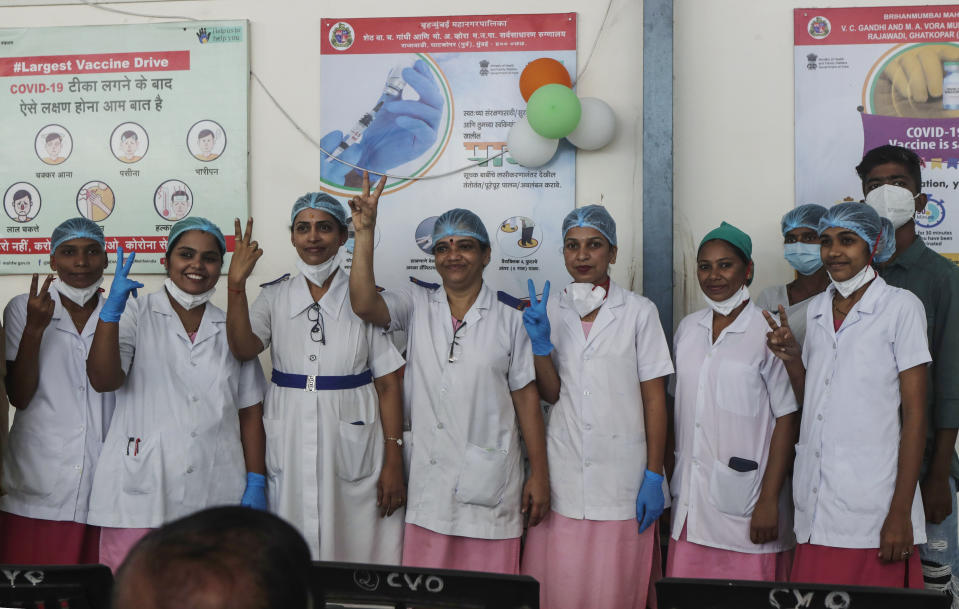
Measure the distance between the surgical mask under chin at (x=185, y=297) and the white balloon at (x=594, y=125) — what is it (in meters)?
1.63

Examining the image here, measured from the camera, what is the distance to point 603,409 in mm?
2559

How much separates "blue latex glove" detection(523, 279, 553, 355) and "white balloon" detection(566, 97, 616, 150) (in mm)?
1039

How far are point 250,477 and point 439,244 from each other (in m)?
0.96

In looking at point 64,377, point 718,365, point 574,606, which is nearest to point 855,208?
point 718,365

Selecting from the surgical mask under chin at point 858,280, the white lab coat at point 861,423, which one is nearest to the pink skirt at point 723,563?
the white lab coat at point 861,423

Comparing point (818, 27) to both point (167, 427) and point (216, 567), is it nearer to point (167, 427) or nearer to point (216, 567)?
point (167, 427)

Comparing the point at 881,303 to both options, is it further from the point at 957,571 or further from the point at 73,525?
the point at 73,525

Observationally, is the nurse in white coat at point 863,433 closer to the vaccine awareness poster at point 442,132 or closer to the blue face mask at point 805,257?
the blue face mask at point 805,257

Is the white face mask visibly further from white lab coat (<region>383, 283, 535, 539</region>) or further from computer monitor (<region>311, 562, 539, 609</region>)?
computer monitor (<region>311, 562, 539, 609</region>)

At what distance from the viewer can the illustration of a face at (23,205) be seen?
3.70m

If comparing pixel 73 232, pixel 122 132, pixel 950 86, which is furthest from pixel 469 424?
pixel 950 86

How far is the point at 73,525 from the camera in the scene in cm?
→ 249

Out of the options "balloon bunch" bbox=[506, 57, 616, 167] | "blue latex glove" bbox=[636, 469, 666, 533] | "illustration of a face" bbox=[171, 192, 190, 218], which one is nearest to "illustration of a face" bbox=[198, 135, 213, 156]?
"illustration of a face" bbox=[171, 192, 190, 218]

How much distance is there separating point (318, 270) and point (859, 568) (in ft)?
6.08
